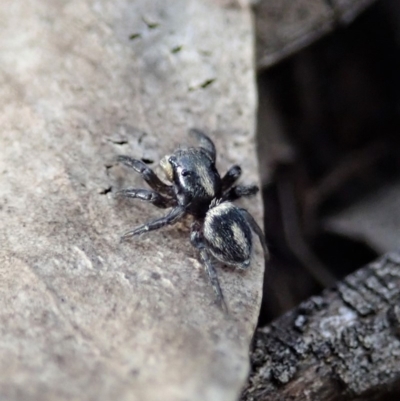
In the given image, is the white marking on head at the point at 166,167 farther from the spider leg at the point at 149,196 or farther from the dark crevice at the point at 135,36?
the dark crevice at the point at 135,36

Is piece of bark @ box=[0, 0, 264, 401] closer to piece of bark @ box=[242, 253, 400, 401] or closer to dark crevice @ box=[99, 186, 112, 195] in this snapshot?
dark crevice @ box=[99, 186, 112, 195]

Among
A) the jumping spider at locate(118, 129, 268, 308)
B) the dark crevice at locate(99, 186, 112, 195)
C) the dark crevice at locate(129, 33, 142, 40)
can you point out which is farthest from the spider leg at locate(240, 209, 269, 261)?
the dark crevice at locate(129, 33, 142, 40)

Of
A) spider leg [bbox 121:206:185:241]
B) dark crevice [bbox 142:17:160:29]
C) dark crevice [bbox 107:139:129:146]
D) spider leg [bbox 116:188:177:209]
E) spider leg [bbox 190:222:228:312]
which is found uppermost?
dark crevice [bbox 142:17:160:29]

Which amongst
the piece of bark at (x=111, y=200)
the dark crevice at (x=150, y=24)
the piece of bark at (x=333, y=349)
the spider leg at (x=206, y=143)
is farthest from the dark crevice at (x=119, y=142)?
the piece of bark at (x=333, y=349)

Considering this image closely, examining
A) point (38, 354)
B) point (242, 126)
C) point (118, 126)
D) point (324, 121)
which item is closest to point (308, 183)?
point (324, 121)

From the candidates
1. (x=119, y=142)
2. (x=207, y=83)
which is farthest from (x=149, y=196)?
(x=207, y=83)

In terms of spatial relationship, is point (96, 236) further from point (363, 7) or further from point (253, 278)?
point (363, 7)
